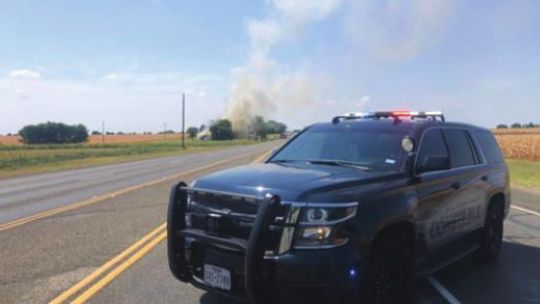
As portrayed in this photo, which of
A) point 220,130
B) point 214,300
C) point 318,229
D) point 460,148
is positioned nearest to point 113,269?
point 214,300

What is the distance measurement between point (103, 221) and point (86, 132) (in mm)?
130234

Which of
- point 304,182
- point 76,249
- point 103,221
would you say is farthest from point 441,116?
point 103,221

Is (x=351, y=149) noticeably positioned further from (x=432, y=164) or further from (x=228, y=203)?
(x=228, y=203)

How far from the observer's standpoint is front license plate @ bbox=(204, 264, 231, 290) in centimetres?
496

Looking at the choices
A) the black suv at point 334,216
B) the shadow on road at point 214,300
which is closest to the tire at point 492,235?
the black suv at point 334,216

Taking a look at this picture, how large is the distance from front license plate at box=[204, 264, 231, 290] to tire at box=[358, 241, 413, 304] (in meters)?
1.07

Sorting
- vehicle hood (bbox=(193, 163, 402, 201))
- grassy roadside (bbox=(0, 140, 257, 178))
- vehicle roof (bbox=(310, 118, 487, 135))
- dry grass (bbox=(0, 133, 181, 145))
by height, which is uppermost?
vehicle roof (bbox=(310, 118, 487, 135))

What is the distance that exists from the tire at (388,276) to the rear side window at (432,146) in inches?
44.7

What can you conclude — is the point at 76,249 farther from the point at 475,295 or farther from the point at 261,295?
the point at 475,295

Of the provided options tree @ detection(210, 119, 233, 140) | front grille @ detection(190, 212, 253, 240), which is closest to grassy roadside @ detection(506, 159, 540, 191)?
front grille @ detection(190, 212, 253, 240)

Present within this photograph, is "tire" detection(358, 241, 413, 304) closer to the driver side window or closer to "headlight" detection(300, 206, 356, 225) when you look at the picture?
"headlight" detection(300, 206, 356, 225)

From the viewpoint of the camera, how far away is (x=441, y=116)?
7488 millimetres

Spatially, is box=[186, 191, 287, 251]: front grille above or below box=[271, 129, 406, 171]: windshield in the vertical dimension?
below

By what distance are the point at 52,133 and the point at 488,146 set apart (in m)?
132
